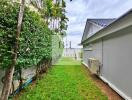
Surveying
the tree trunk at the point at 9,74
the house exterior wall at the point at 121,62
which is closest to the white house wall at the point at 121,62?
the house exterior wall at the point at 121,62

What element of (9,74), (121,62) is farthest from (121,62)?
(9,74)

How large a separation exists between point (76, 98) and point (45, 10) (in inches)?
416

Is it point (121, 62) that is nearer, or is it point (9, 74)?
point (9, 74)

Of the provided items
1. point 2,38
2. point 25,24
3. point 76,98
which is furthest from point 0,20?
point 76,98

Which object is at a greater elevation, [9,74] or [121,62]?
[121,62]

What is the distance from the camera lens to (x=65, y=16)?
27.1 m

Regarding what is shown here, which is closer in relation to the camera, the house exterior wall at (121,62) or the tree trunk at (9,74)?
the tree trunk at (9,74)

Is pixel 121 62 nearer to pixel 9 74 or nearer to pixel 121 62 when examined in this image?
pixel 121 62

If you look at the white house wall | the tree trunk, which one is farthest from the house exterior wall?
the tree trunk

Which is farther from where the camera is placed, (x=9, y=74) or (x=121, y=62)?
(x=121, y=62)

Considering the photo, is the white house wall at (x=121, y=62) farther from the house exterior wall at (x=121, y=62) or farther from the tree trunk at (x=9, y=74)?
the tree trunk at (x=9, y=74)

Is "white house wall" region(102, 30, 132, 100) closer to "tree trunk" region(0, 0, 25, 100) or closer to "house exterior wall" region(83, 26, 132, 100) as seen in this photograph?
"house exterior wall" region(83, 26, 132, 100)

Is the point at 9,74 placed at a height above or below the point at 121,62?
below

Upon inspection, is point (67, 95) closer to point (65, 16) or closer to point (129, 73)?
point (129, 73)
